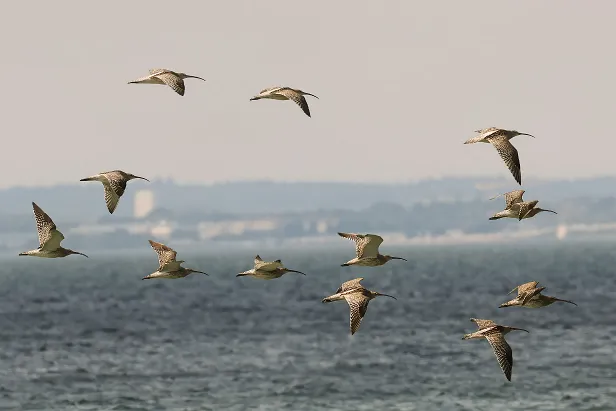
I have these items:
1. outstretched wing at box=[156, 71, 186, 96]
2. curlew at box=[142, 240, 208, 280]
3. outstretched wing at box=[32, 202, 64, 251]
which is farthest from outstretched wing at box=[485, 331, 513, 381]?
outstretched wing at box=[32, 202, 64, 251]

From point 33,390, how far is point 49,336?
35059 mm

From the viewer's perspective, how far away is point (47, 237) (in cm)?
3828

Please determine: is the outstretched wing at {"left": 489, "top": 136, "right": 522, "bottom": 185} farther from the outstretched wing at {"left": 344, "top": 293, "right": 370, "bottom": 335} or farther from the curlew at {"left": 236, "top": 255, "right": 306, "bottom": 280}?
the curlew at {"left": 236, "top": 255, "right": 306, "bottom": 280}

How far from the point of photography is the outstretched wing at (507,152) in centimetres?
3578

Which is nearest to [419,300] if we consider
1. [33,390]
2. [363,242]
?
[33,390]

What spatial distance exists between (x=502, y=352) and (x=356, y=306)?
3952 mm

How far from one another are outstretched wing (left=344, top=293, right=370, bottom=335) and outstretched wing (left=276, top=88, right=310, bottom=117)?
5.04 meters

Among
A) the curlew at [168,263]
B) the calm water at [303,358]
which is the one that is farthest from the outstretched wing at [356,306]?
the calm water at [303,358]

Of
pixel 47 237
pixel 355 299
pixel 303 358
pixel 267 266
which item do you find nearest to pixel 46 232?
pixel 47 237

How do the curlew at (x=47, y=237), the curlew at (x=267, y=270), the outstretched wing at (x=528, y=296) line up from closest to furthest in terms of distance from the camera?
the curlew at (x=47, y=237)
the outstretched wing at (x=528, y=296)
the curlew at (x=267, y=270)

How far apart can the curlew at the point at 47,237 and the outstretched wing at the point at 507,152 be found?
38.6ft

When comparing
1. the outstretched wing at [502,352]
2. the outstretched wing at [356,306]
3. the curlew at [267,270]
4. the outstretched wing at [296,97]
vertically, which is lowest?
the outstretched wing at [502,352]

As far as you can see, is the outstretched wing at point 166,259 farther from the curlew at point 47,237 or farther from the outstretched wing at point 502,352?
the outstretched wing at point 502,352

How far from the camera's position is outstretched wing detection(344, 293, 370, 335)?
35.0 m
